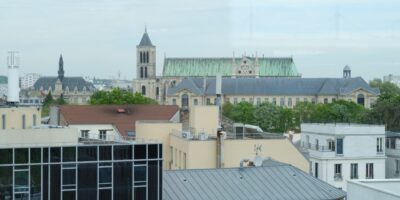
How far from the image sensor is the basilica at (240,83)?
425 feet

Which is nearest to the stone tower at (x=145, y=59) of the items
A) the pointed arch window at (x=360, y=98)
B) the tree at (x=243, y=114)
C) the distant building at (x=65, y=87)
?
the distant building at (x=65, y=87)

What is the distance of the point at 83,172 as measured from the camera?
19.8 metres

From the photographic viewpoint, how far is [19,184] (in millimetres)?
19344

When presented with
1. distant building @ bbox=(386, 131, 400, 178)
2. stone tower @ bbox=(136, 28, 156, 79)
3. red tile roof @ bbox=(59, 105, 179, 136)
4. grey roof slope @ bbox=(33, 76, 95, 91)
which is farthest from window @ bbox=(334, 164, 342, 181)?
grey roof slope @ bbox=(33, 76, 95, 91)

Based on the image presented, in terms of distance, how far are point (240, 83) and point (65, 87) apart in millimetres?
65750

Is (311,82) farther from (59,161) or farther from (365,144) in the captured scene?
(59,161)

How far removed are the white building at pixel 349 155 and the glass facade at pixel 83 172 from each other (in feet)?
57.0

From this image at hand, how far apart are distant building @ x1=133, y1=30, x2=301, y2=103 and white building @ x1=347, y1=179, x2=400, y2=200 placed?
134 metres

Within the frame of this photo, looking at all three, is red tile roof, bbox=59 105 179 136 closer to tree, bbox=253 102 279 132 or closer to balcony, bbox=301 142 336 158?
balcony, bbox=301 142 336 158

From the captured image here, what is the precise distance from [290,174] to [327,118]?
71.7 m

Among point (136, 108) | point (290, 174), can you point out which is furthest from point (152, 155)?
point (136, 108)

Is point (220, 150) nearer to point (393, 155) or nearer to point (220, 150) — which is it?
point (220, 150)

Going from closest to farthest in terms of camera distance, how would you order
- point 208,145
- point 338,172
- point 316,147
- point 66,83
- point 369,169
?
point 208,145 → point 338,172 → point 369,169 → point 316,147 → point 66,83

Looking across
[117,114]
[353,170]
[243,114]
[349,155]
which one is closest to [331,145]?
[349,155]
